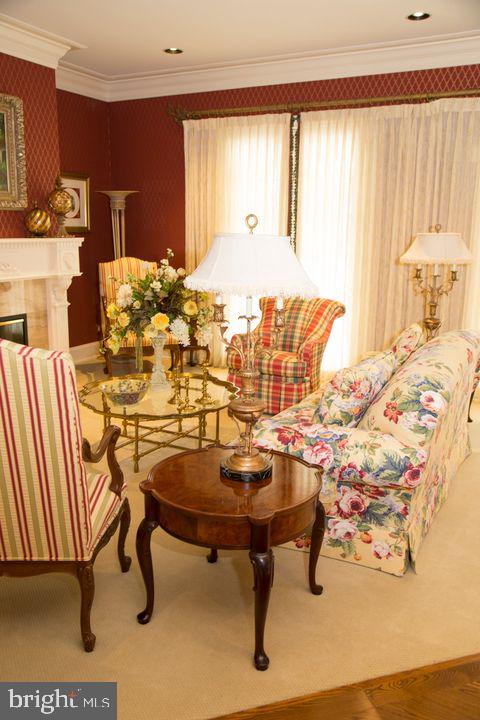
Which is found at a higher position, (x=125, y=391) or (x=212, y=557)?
(x=125, y=391)

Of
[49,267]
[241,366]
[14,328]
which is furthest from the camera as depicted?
[49,267]

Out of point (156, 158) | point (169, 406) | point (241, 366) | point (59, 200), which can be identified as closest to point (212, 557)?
point (241, 366)

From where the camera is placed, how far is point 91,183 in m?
6.96

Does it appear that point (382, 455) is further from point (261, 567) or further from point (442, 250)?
point (442, 250)

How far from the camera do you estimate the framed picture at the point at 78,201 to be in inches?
261

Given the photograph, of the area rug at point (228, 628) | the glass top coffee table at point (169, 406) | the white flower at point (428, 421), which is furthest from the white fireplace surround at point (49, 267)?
the white flower at point (428, 421)

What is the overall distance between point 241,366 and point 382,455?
964 millimetres

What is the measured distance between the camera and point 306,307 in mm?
5449

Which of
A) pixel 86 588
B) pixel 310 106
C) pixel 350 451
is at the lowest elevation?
pixel 86 588

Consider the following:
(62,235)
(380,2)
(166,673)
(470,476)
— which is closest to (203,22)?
(380,2)

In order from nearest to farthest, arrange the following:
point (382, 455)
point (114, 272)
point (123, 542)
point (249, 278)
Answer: point (249, 278)
point (382, 455)
point (123, 542)
point (114, 272)

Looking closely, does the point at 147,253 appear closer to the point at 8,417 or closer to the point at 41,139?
the point at 41,139

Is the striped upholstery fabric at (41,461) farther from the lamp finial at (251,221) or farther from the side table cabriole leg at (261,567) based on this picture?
the lamp finial at (251,221)

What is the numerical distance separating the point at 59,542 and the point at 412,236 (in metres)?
4.53
